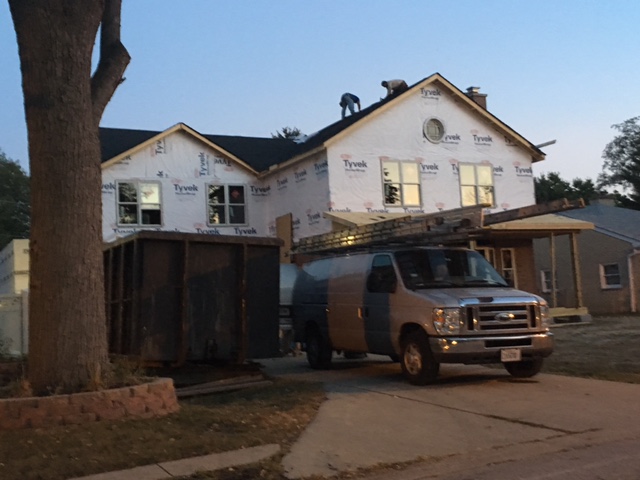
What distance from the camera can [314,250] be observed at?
1545 cm

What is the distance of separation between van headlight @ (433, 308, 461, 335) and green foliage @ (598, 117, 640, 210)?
170ft

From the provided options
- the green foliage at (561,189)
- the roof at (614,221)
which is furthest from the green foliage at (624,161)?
the roof at (614,221)

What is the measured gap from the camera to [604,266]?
99.5 feet

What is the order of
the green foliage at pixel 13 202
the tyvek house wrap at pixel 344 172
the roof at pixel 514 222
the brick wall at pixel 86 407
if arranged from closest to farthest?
the brick wall at pixel 86 407 < the roof at pixel 514 222 < the tyvek house wrap at pixel 344 172 < the green foliage at pixel 13 202

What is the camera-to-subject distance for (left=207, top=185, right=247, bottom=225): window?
86.3 ft

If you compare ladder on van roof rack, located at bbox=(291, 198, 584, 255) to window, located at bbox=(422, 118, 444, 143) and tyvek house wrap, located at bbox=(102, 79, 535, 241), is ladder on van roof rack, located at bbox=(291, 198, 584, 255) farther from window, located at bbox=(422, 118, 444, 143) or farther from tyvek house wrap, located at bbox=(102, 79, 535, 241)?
window, located at bbox=(422, 118, 444, 143)

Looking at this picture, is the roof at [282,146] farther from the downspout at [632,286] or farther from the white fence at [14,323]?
the white fence at [14,323]

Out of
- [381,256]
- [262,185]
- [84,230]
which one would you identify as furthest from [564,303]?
[84,230]

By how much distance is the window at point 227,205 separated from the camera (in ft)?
86.3

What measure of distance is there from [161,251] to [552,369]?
6.76 metres

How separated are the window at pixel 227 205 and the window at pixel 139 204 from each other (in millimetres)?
1829

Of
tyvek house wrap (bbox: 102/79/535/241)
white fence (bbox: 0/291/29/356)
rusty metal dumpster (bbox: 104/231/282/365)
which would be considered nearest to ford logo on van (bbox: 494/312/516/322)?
rusty metal dumpster (bbox: 104/231/282/365)

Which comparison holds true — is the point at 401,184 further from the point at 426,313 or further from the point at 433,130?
the point at 426,313

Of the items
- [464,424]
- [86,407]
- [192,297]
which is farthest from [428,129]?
[86,407]
